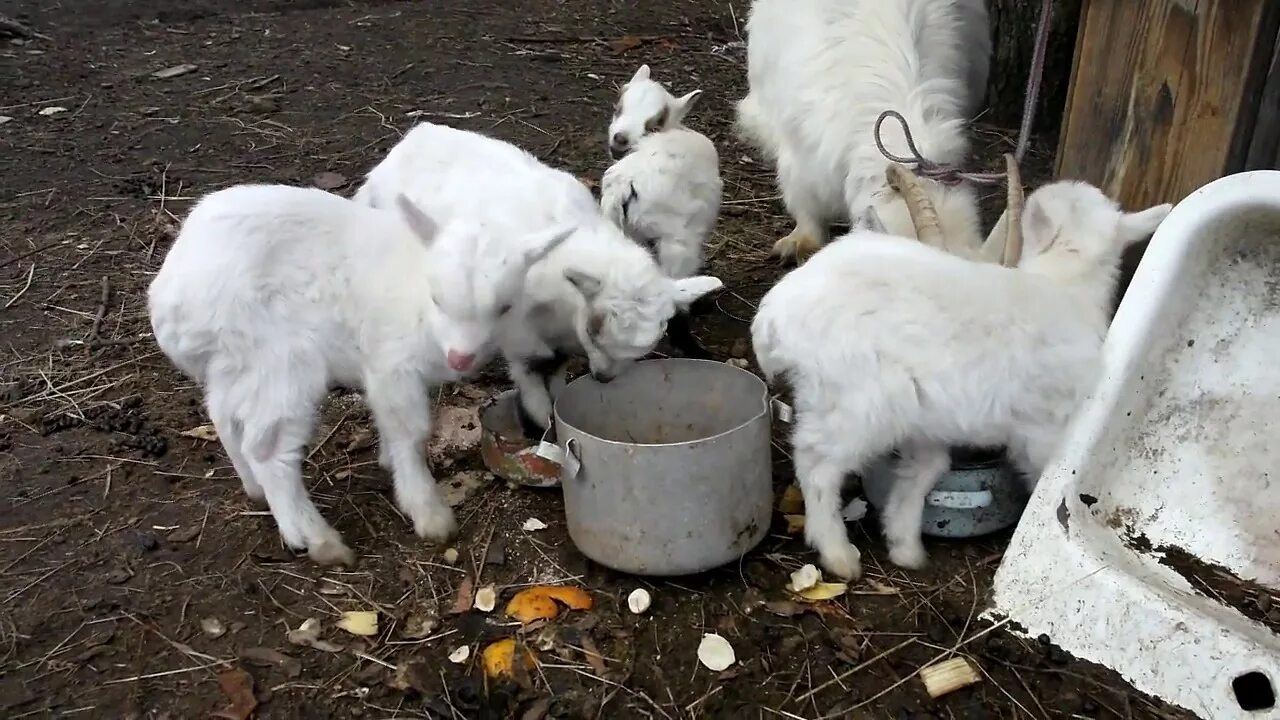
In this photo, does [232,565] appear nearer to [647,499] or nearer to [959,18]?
[647,499]

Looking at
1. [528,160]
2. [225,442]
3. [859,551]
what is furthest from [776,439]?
[225,442]

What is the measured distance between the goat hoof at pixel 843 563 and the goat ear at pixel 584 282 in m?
1.18

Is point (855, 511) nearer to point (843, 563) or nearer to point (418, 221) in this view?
point (843, 563)

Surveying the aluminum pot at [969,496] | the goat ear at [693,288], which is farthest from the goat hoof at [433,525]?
the aluminum pot at [969,496]

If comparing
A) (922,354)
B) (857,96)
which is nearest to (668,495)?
(922,354)

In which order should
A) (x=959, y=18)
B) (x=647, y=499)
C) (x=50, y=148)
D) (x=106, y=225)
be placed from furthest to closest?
(x=50, y=148) < (x=106, y=225) < (x=959, y=18) < (x=647, y=499)

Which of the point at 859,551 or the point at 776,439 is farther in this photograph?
the point at 776,439

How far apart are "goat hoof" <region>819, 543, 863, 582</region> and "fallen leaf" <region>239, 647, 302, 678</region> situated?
166 cm

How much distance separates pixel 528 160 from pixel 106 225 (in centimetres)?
306

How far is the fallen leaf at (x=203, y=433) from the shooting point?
4.30 metres

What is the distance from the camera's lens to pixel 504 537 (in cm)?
373

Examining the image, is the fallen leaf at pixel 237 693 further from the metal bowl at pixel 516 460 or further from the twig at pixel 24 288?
the twig at pixel 24 288

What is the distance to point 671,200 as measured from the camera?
4.63 meters

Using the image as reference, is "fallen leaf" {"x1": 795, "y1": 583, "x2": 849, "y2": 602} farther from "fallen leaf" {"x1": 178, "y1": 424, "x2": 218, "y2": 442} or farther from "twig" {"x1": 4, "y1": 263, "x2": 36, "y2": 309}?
"twig" {"x1": 4, "y1": 263, "x2": 36, "y2": 309}
